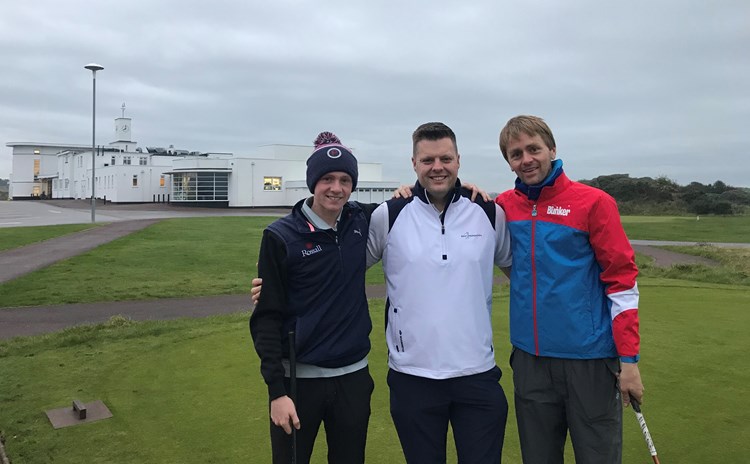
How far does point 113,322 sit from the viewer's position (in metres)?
8.69

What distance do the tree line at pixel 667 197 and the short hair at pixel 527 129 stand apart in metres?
56.9

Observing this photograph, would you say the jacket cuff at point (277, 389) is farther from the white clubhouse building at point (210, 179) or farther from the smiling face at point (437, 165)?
the white clubhouse building at point (210, 179)

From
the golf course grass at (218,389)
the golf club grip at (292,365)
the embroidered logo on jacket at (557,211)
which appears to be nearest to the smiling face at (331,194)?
the golf club grip at (292,365)

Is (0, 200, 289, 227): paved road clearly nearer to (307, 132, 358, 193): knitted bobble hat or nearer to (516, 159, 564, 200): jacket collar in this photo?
(307, 132, 358, 193): knitted bobble hat

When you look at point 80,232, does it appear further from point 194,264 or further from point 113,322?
point 113,322

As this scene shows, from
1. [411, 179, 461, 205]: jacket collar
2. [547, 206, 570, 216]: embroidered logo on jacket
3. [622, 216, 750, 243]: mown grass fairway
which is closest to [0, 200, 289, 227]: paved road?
[622, 216, 750, 243]: mown grass fairway

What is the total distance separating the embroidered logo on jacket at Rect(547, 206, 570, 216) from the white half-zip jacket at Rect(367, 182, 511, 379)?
0.35 metres

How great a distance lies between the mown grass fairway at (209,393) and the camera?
4.16m

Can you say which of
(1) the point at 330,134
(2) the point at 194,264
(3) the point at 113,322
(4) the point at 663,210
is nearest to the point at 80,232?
(2) the point at 194,264

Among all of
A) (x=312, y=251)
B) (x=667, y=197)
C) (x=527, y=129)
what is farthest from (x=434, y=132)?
(x=667, y=197)

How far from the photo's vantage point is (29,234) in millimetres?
23875

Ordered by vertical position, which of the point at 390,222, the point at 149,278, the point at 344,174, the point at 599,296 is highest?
the point at 344,174

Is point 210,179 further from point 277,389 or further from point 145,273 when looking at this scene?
point 277,389

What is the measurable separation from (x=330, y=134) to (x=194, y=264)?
15.4m
